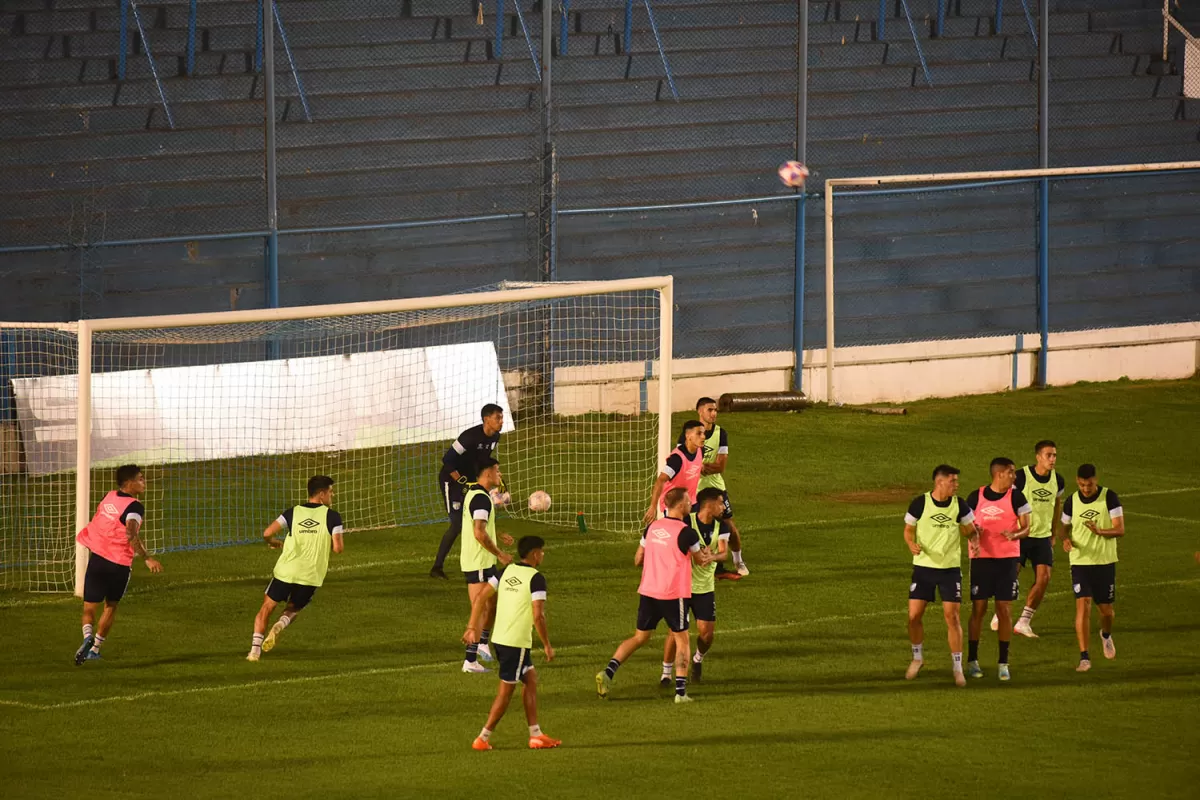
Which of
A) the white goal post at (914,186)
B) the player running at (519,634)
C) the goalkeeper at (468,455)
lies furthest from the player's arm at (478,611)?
the white goal post at (914,186)

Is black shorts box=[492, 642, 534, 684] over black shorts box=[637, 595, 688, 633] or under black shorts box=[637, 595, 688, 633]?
under

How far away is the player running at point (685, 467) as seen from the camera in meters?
16.9

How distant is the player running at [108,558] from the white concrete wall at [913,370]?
1186 cm

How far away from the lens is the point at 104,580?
1509 cm

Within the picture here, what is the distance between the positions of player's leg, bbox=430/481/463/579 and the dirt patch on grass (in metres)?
5.99

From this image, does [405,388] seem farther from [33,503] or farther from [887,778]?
[887,778]

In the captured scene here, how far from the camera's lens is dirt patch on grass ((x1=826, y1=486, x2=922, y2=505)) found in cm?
2234

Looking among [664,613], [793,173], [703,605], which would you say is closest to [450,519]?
[703,605]

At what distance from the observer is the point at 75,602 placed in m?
17.3

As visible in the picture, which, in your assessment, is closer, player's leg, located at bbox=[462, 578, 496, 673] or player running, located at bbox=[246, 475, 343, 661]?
player's leg, located at bbox=[462, 578, 496, 673]

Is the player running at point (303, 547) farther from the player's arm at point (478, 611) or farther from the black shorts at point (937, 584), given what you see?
the black shorts at point (937, 584)

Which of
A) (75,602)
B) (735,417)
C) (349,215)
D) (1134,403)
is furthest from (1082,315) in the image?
(75,602)

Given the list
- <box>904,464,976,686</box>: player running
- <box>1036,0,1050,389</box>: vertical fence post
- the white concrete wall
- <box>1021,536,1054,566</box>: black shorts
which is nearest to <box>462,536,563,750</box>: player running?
<box>904,464,976,686</box>: player running

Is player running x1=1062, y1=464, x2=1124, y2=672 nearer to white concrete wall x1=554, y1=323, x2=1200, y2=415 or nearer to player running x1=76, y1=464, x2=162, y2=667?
player running x1=76, y1=464, x2=162, y2=667
